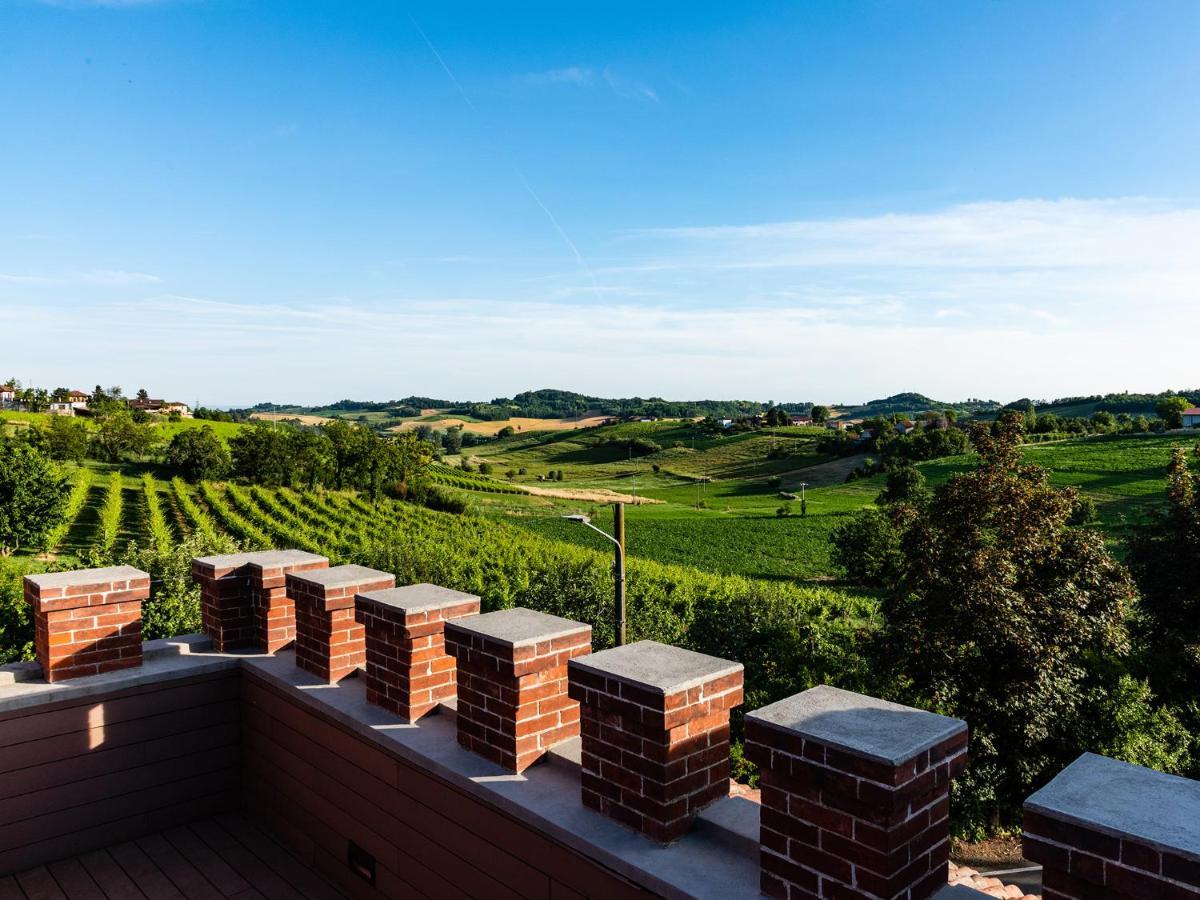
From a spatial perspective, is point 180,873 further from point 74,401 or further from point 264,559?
point 74,401

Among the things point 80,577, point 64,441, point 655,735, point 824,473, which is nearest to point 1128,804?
point 655,735

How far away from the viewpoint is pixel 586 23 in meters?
11.5

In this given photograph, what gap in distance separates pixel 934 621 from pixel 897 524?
1.72 m

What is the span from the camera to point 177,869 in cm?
304

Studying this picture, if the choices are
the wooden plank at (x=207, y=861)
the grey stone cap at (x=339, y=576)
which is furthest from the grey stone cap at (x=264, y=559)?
the wooden plank at (x=207, y=861)

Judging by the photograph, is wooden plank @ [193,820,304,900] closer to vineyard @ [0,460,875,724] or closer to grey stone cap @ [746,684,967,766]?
grey stone cap @ [746,684,967,766]

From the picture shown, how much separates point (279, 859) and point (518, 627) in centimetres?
184

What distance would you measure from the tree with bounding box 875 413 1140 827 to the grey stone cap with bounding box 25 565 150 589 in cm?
922

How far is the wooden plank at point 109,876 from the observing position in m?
2.86

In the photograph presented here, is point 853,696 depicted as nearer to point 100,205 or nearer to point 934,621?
point 934,621

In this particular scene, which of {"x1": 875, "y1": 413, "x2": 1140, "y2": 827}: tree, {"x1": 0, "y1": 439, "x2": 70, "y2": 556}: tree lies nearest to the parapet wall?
{"x1": 875, "y1": 413, "x2": 1140, "y2": 827}: tree

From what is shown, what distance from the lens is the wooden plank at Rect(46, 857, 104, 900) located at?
2.85 metres

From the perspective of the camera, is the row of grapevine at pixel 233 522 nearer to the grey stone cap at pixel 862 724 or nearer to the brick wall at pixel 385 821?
the brick wall at pixel 385 821

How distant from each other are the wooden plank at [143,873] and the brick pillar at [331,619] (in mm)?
960
